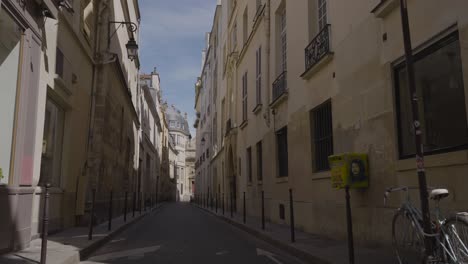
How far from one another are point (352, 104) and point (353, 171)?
1.42m

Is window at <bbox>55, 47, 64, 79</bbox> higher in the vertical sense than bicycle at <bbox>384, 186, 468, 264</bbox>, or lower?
higher

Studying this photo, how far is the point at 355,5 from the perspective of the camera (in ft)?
28.2

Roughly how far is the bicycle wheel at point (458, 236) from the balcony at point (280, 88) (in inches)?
361

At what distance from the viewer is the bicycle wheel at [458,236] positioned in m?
4.02

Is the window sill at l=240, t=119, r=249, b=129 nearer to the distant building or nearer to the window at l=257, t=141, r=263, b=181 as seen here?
the window at l=257, t=141, r=263, b=181

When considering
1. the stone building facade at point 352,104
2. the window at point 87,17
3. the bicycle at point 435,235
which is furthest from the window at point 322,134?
the window at point 87,17

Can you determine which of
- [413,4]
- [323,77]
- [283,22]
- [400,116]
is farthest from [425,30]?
[283,22]

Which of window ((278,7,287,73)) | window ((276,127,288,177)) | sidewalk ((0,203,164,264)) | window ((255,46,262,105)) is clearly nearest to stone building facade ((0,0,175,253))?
sidewalk ((0,203,164,264))

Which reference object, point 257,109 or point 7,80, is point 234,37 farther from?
point 7,80

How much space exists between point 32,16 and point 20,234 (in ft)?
12.3

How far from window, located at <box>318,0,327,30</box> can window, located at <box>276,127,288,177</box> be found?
3.74 meters

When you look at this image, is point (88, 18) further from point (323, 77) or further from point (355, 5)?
point (355, 5)

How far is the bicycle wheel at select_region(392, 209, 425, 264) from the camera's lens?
4.86 m

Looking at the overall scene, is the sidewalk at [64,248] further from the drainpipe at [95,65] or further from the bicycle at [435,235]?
the bicycle at [435,235]
